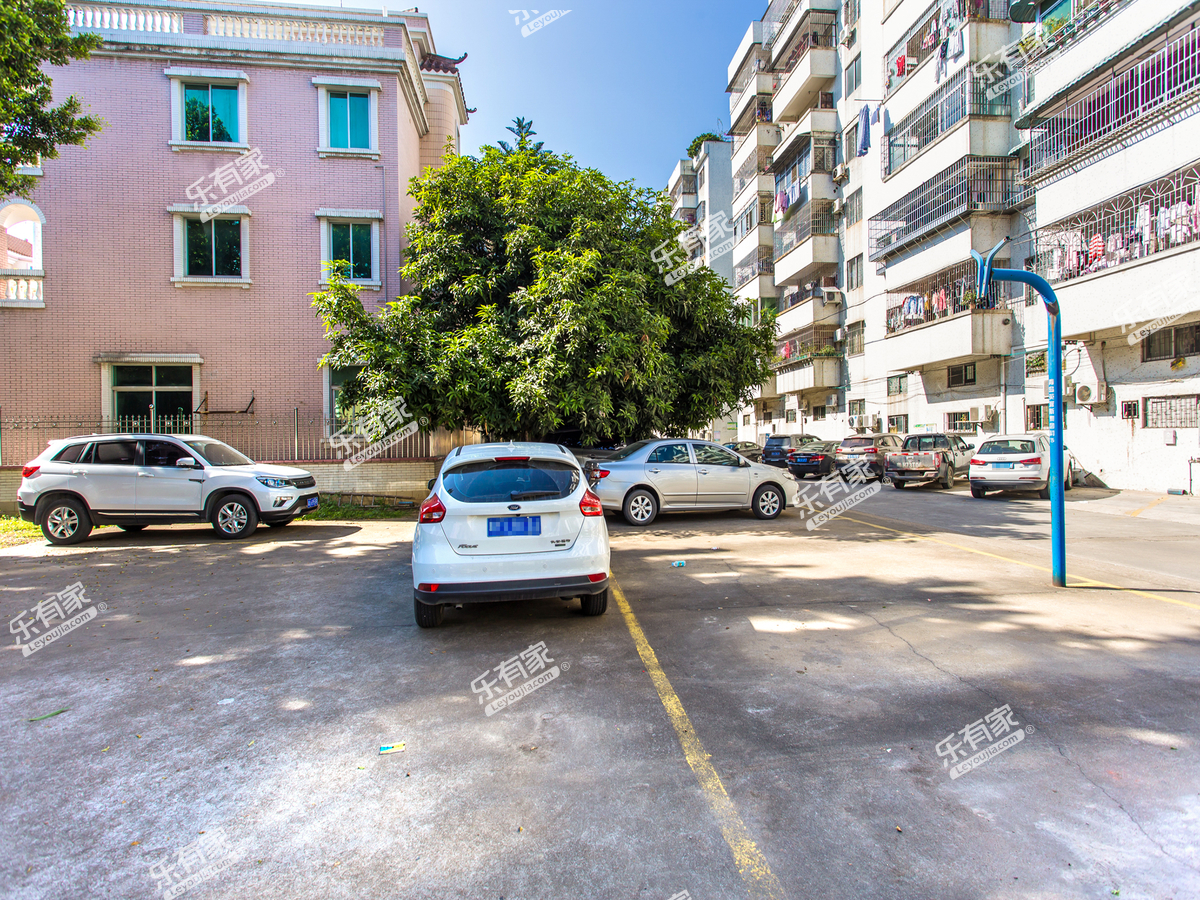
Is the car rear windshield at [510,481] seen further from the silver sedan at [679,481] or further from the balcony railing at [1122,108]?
the balcony railing at [1122,108]

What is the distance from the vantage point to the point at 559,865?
252 cm

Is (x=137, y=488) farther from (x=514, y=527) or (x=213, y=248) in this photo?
(x=514, y=527)

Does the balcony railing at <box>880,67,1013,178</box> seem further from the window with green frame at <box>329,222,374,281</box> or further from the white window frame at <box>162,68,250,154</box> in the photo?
the white window frame at <box>162,68,250,154</box>

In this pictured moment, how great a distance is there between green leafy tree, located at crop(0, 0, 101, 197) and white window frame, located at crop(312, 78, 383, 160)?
539 cm

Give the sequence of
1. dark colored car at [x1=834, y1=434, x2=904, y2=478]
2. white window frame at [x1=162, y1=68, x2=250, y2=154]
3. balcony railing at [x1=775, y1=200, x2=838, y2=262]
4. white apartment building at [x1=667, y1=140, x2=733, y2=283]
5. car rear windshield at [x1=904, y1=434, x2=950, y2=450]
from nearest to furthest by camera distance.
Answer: white window frame at [x1=162, y1=68, x2=250, y2=154] → car rear windshield at [x1=904, y1=434, x2=950, y2=450] → dark colored car at [x1=834, y1=434, x2=904, y2=478] → balcony railing at [x1=775, y1=200, x2=838, y2=262] → white apartment building at [x1=667, y1=140, x2=733, y2=283]

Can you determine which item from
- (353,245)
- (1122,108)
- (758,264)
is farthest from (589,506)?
(758,264)

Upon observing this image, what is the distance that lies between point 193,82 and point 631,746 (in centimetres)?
1974

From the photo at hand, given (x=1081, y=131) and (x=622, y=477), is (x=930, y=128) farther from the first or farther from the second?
(x=622, y=477)

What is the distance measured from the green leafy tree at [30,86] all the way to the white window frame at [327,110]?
5.39 meters

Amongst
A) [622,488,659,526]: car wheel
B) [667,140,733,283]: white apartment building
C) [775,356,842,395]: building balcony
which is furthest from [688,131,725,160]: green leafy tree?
[622,488,659,526]: car wheel

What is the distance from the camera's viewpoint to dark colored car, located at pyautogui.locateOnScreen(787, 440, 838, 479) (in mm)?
22141

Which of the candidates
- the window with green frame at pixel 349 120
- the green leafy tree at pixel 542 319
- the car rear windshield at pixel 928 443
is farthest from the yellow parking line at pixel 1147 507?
the window with green frame at pixel 349 120

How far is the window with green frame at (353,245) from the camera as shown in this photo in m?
16.8

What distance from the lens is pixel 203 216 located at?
1627 centimetres
